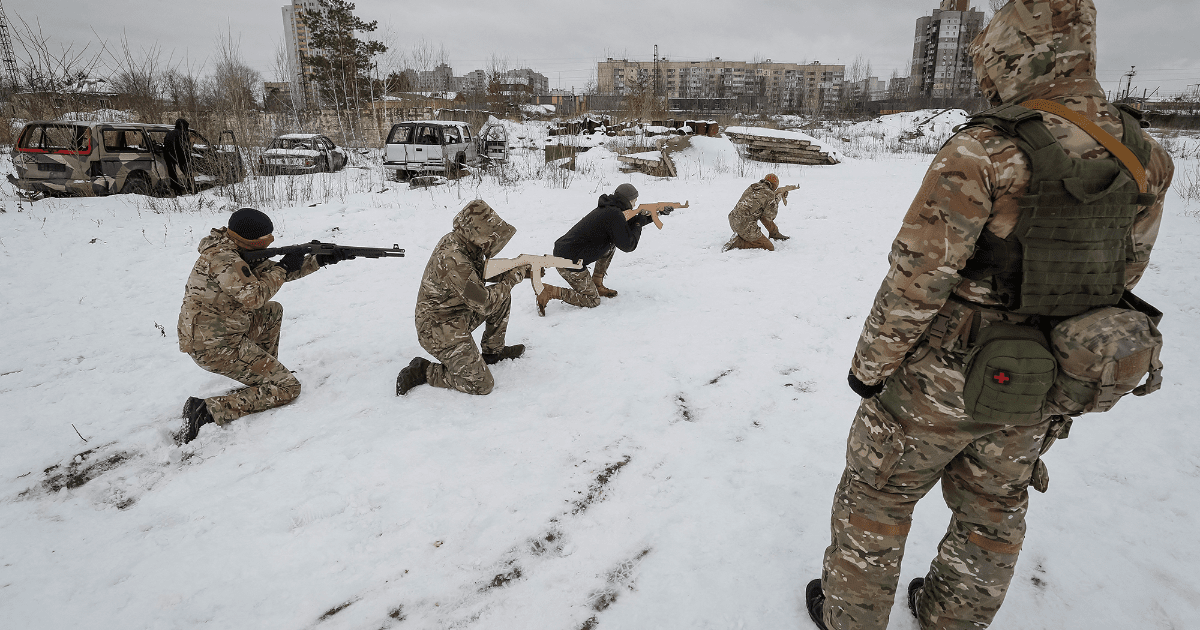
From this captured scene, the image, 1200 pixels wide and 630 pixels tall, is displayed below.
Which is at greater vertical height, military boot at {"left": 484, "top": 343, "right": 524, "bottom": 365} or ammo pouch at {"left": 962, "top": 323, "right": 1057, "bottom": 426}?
ammo pouch at {"left": 962, "top": 323, "right": 1057, "bottom": 426}

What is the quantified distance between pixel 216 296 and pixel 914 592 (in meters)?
3.92

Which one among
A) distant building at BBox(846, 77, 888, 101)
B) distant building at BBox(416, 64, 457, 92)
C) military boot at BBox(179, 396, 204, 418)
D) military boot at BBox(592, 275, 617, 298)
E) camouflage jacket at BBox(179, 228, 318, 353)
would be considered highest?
distant building at BBox(846, 77, 888, 101)

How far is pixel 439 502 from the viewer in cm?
252

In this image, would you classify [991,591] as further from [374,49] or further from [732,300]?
[374,49]

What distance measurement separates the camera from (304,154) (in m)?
11.2

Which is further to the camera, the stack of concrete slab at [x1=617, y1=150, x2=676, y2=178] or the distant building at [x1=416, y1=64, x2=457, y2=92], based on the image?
the distant building at [x1=416, y1=64, x2=457, y2=92]

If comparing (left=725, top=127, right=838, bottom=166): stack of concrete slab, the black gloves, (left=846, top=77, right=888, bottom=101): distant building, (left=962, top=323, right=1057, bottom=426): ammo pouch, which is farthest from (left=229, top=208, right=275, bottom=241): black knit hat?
(left=846, top=77, right=888, bottom=101): distant building

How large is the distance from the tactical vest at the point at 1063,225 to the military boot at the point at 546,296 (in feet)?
13.2

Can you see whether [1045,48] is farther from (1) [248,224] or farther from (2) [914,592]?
(1) [248,224]

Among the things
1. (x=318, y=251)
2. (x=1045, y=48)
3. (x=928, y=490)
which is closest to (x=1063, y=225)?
(x=1045, y=48)

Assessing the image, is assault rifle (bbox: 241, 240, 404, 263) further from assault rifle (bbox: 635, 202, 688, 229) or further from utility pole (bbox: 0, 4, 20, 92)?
utility pole (bbox: 0, 4, 20, 92)

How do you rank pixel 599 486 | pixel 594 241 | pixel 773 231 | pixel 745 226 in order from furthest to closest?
1. pixel 773 231
2. pixel 745 226
3. pixel 594 241
4. pixel 599 486

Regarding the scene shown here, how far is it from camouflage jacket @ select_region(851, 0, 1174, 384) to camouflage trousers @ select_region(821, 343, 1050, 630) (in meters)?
0.18

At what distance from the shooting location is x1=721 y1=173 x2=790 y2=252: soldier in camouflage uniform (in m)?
6.43
